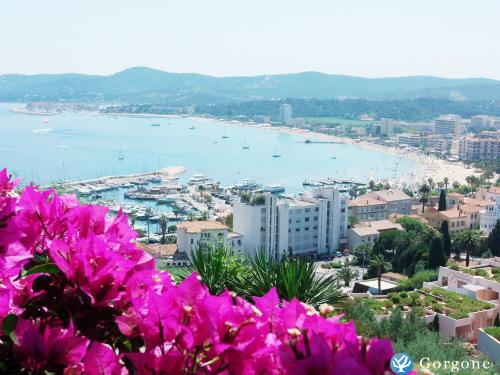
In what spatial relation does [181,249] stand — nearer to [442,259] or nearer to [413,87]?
[442,259]

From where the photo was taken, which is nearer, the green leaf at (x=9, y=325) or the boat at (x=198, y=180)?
the green leaf at (x=9, y=325)

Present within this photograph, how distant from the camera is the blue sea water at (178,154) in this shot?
3191 cm

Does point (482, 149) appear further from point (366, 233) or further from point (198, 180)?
point (366, 233)

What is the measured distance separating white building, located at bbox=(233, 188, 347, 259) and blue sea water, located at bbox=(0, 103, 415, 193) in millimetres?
10458

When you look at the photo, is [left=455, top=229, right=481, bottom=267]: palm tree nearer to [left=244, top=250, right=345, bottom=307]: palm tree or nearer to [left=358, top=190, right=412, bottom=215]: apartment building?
[left=358, top=190, right=412, bottom=215]: apartment building

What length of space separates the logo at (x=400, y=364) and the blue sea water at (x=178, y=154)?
23.1m

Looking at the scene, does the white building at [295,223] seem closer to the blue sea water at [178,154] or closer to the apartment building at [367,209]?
the apartment building at [367,209]

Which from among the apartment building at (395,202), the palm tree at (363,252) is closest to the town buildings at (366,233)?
the palm tree at (363,252)

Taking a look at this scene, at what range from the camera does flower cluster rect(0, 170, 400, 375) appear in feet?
1.78

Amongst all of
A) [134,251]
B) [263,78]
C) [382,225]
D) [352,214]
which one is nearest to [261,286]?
[134,251]

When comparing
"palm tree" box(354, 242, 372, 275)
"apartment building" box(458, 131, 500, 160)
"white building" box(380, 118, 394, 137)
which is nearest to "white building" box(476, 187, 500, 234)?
"palm tree" box(354, 242, 372, 275)

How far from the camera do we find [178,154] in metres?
40.2

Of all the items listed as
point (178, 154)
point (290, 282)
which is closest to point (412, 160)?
point (178, 154)

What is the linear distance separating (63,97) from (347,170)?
6368 centimetres
